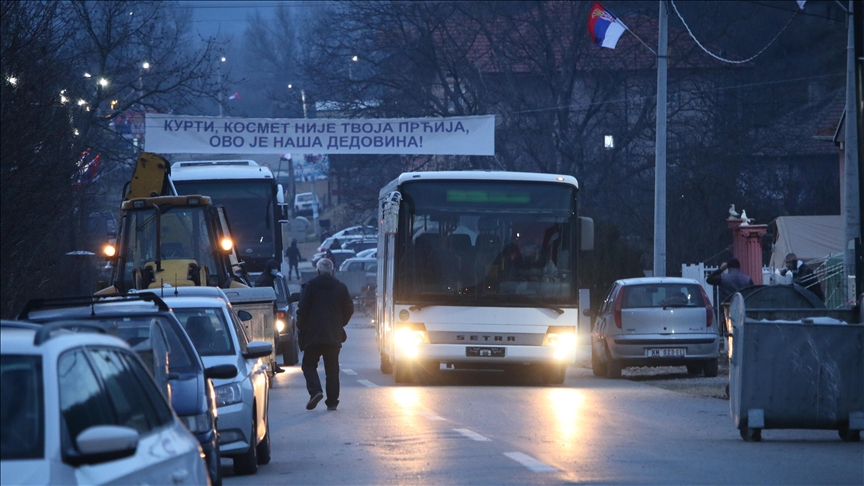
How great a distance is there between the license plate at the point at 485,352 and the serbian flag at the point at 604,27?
39.2 feet

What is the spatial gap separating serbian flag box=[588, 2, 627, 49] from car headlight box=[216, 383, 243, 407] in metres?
20.2

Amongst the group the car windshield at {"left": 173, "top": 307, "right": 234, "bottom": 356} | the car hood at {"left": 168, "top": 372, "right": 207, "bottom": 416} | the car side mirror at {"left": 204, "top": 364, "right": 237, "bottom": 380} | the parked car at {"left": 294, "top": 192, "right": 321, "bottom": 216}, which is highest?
the parked car at {"left": 294, "top": 192, "right": 321, "bottom": 216}

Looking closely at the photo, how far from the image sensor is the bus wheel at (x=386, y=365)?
2104 cm

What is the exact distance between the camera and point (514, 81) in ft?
138

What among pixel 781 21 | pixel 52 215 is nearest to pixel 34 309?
pixel 52 215

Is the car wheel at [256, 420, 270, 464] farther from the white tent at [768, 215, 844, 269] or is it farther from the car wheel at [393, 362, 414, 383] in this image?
the white tent at [768, 215, 844, 269]

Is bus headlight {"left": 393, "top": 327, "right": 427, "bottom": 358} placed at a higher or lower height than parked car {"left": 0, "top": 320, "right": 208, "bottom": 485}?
lower

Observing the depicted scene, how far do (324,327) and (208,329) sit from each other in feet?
15.9

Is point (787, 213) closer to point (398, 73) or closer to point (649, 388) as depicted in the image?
point (398, 73)

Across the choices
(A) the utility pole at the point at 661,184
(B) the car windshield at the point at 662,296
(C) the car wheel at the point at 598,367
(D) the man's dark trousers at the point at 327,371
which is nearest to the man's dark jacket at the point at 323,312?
(D) the man's dark trousers at the point at 327,371

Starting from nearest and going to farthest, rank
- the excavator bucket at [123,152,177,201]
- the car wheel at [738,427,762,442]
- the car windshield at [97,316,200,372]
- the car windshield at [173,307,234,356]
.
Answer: the car windshield at [97,316,200,372] → the car windshield at [173,307,234,356] → the car wheel at [738,427,762,442] → the excavator bucket at [123,152,177,201]

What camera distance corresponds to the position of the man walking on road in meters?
15.4

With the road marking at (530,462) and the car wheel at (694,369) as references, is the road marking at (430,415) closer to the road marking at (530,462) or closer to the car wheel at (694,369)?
the road marking at (530,462)

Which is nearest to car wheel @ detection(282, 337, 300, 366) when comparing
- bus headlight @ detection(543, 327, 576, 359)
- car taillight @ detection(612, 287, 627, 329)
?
car taillight @ detection(612, 287, 627, 329)
